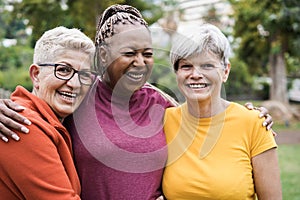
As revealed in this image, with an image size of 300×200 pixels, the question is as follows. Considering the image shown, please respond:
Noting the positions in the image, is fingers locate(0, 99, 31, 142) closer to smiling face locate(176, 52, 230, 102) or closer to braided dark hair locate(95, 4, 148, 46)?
braided dark hair locate(95, 4, 148, 46)

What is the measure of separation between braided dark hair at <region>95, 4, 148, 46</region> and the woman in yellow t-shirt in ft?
0.83

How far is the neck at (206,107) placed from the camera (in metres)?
2.12

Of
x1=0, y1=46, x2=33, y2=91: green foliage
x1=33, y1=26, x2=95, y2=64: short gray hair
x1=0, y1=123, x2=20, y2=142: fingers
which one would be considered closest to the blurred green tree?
x1=0, y1=46, x2=33, y2=91: green foliage

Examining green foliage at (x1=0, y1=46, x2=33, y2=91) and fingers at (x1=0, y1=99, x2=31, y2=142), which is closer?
fingers at (x1=0, y1=99, x2=31, y2=142)

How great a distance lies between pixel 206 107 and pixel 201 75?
0.58 feet

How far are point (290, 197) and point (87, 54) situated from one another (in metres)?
4.60

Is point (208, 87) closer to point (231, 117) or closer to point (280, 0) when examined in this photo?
point (231, 117)

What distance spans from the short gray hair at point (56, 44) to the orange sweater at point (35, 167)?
0.91ft

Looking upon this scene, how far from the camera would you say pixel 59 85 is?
1.85 meters

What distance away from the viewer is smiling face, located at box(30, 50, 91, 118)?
1853mm

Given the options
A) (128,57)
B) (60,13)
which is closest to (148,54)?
(128,57)

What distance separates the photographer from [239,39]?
1875 centimetres

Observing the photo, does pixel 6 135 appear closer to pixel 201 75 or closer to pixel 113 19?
pixel 113 19

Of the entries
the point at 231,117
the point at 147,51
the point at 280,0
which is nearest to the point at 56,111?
the point at 147,51
